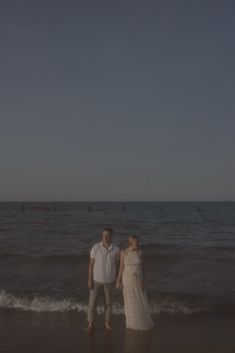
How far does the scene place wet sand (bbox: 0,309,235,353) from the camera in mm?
7422

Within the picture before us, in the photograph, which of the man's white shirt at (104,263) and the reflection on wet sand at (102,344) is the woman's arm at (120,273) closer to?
the man's white shirt at (104,263)

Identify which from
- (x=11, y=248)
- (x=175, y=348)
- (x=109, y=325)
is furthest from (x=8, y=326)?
(x=11, y=248)

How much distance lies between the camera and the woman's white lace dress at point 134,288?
7.65m

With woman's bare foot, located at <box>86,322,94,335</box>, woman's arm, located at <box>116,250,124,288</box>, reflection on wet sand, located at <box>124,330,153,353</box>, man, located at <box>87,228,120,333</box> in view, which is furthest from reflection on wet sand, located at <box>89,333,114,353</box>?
woman's arm, located at <box>116,250,124,288</box>

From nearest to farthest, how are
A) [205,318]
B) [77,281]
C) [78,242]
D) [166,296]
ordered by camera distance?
[205,318]
[166,296]
[77,281]
[78,242]

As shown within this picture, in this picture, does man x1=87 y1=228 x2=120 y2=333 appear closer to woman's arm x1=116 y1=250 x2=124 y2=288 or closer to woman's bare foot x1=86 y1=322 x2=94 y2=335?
woman's arm x1=116 y1=250 x2=124 y2=288

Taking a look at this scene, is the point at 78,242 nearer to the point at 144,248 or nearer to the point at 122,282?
the point at 144,248

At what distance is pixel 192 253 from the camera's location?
20672 millimetres

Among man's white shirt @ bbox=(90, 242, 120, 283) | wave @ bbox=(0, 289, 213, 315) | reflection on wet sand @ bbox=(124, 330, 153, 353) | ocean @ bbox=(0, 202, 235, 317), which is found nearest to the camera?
reflection on wet sand @ bbox=(124, 330, 153, 353)

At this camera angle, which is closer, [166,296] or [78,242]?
[166,296]

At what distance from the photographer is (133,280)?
7.67 m

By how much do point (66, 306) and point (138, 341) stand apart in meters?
3.07

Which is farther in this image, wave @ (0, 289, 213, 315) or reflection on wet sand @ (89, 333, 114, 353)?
wave @ (0, 289, 213, 315)

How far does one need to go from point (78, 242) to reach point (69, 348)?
17.6 m
